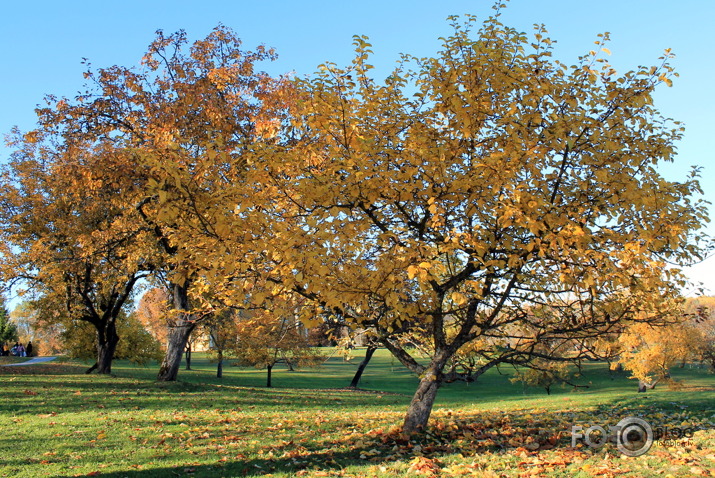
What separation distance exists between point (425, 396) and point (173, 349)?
11.4 meters

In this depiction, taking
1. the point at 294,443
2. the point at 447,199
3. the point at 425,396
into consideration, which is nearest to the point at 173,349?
the point at 294,443

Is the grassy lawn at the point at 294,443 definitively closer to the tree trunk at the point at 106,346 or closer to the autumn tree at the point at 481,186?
the autumn tree at the point at 481,186

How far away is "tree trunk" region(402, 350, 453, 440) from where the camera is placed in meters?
7.63

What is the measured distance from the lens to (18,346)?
161 feet

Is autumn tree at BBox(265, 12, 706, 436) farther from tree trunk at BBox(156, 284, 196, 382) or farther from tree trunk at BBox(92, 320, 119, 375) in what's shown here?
tree trunk at BBox(92, 320, 119, 375)

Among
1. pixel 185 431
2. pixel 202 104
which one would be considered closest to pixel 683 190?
pixel 185 431

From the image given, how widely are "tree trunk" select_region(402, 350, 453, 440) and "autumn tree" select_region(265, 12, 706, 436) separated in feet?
3.54

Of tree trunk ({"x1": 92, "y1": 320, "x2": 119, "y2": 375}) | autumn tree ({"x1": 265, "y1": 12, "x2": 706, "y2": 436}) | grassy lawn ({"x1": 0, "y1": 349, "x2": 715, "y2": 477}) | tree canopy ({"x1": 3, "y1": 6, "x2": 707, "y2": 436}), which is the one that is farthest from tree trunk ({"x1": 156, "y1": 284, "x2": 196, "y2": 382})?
autumn tree ({"x1": 265, "y1": 12, "x2": 706, "y2": 436})


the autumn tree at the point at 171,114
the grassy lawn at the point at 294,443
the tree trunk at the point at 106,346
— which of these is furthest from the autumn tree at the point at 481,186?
the tree trunk at the point at 106,346

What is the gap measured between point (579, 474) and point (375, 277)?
10.9 ft

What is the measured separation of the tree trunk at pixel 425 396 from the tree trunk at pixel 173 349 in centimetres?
1000

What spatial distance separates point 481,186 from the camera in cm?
570

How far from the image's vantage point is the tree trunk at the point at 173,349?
16297mm

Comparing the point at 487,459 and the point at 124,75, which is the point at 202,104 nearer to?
the point at 124,75
